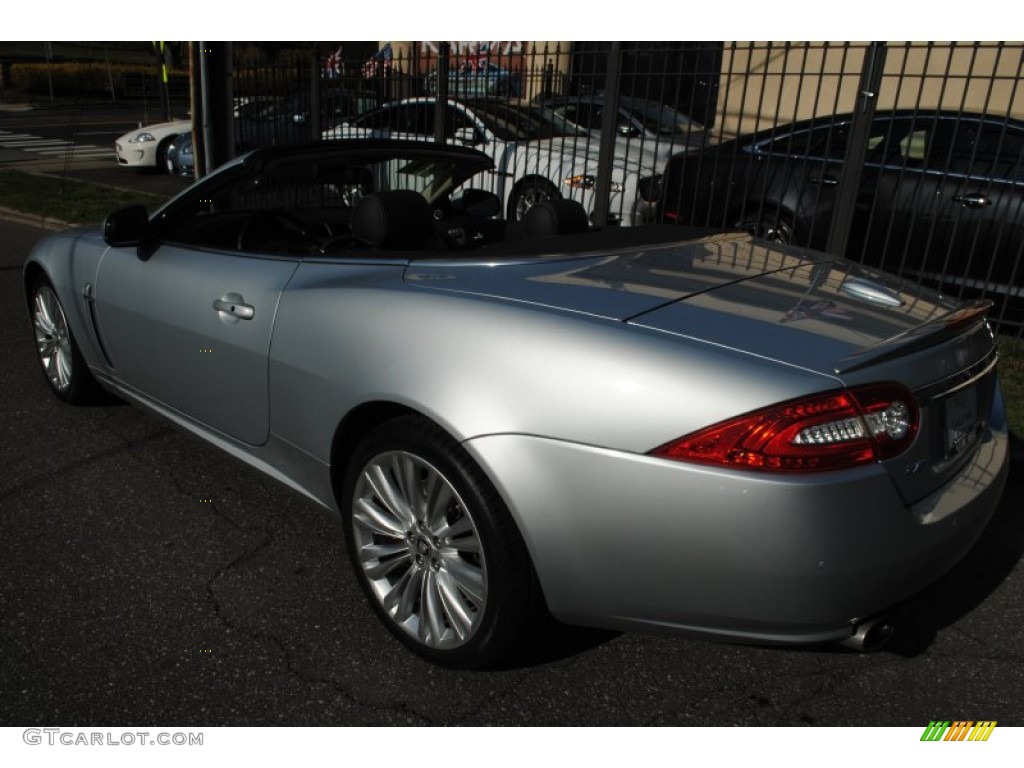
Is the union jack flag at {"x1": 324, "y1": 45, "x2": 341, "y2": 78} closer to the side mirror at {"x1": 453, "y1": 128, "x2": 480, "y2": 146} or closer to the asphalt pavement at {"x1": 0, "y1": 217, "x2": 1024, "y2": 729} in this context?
the side mirror at {"x1": 453, "y1": 128, "x2": 480, "y2": 146}

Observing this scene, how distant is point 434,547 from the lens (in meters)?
2.42

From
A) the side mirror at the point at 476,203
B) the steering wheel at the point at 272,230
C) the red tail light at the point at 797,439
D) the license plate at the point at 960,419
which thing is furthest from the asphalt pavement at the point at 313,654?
the side mirror at the point at 476,203

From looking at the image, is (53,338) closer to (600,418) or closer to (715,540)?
(600,418)

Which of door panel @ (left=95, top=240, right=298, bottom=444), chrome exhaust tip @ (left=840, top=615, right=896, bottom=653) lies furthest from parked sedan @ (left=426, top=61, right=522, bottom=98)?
chrome exhaust tip @ (left=840, top=615, right=896, bottom=653)

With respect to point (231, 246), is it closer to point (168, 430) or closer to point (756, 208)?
point (168, 430)

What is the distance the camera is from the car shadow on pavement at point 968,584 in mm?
2666

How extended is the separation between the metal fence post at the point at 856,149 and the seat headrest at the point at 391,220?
13.9 ft

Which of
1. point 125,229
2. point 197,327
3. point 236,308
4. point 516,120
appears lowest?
point 197,327

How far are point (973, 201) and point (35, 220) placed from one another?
34.2ft

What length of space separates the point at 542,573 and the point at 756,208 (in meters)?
5.51

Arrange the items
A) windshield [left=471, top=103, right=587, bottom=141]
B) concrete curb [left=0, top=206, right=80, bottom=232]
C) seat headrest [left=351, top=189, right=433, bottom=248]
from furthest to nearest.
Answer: concrete curb [left=0, top=206, right=80, bottom=232]
windshield [left=471, top=103, right=587, bottom=141]
seat headrest [left=351, top=189, right=433, bottom=248]

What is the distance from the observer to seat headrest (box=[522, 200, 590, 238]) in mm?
3246

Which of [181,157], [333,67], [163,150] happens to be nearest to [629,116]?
[333,67]
